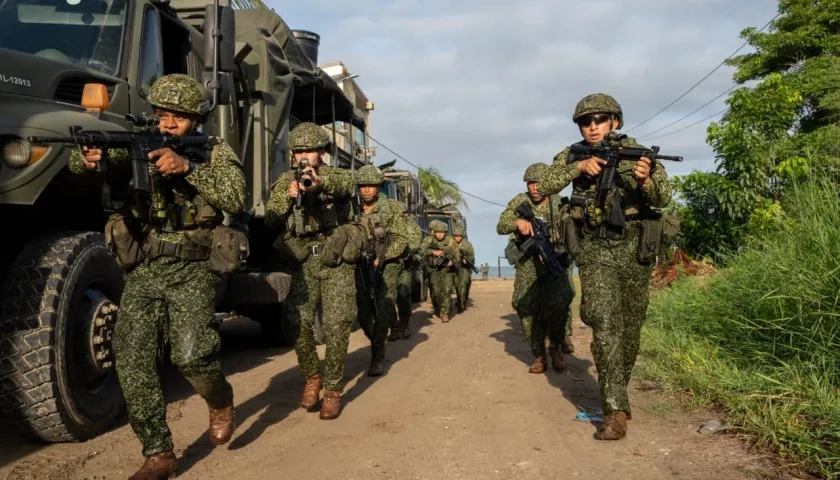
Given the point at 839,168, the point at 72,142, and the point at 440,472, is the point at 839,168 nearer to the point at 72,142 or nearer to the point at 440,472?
the point at 440,472

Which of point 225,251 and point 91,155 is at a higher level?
point 91,155

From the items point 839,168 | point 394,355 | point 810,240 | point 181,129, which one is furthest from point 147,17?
point 839,168

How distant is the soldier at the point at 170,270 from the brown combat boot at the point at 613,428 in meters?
2.25

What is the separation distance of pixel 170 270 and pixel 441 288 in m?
9.19

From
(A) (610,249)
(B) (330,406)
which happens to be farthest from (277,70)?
(A) (610,249)

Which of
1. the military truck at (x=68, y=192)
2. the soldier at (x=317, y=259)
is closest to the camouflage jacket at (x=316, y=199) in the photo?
the soldier at (x=317, y=259)

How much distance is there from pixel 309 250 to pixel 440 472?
2.08 m

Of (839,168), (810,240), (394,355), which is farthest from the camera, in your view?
(394,355)

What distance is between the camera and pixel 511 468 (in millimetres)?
3992

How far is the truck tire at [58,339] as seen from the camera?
4.07 metres

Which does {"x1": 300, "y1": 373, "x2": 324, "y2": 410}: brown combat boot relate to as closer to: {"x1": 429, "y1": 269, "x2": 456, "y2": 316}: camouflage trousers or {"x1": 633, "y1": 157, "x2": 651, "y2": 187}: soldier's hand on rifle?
{"x1": 633, "y1": 157, "x2": 651, "y2": 187}: soldier's hand on rifle

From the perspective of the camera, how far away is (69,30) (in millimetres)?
5180

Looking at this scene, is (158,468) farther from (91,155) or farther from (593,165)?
(593,165)

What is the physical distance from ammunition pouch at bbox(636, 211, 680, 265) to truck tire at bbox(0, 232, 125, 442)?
131 inches
